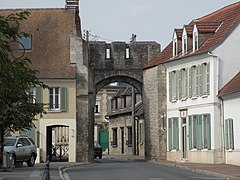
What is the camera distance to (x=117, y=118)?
250ft

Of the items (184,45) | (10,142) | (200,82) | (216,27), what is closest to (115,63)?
(184,45)

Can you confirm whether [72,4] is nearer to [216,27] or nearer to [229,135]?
[216,27]

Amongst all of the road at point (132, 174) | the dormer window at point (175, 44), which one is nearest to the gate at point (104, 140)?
the dormer window at point (175, 44)

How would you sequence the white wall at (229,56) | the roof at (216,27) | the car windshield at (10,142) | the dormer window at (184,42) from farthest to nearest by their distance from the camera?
the dormer window at (184,42) < the roof at (216,27) < the white wall at (229,56) < the car windshield at (10,142)

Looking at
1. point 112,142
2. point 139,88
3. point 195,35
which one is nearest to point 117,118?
point 112,142

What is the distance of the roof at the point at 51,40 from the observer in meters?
49.3

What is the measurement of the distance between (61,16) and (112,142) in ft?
89.2

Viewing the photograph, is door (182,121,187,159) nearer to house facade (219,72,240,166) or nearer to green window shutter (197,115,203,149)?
green window shutter (197,115,203,149)

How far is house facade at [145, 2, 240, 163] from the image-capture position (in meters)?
41.9

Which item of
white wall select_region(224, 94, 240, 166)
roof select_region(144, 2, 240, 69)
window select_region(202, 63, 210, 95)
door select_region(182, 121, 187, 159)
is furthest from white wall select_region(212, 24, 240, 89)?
door select_region(182, 121, 187, 159)

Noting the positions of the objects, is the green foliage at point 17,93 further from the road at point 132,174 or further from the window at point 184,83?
the window at point 184,83

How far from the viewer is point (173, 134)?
47812 mm

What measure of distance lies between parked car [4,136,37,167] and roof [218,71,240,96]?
1134 centimetres

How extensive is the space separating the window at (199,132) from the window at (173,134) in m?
2.49
